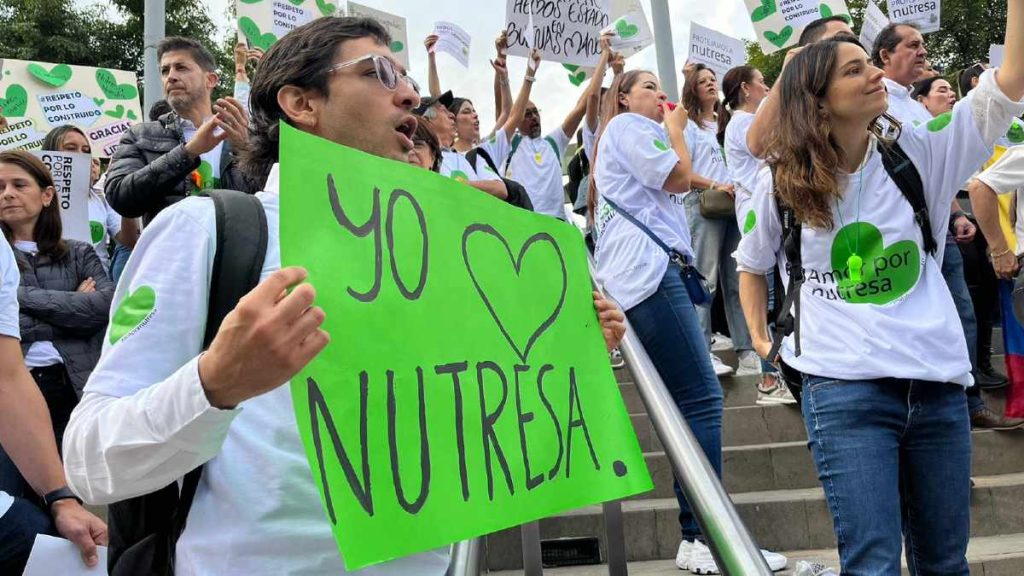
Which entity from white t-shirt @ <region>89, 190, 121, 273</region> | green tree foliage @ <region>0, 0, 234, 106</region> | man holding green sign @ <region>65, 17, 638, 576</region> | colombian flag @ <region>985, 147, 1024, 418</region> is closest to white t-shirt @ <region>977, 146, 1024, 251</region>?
colombian flag @ <region>985, 147, 1024, 418</region>

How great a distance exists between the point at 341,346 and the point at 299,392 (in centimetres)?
10

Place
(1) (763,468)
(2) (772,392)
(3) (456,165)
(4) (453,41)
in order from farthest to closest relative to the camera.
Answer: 1. (4) (453,41)
2. (2) (772,392)
3. (1) (763,468)
4. (3) (456,165)

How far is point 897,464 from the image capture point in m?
2.33

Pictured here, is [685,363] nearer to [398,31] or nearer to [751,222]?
[751,222]

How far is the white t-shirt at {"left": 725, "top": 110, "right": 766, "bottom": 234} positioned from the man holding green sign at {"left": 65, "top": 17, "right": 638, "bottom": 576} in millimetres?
3262

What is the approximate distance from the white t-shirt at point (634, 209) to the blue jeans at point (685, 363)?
0.08m

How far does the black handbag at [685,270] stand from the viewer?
12.6 ft

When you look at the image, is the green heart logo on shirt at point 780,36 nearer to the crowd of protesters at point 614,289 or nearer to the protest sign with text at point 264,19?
the crowd of protesters at point 614,289

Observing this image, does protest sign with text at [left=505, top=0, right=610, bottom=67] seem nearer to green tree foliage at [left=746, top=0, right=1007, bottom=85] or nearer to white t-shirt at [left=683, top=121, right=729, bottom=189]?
white t-shirt at [left=683, top=121, right=729, bottom=189]

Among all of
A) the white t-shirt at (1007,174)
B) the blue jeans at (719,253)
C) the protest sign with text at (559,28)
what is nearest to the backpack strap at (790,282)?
the white t-shirt at (1007,174)

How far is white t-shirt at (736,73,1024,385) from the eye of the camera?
2.35 m

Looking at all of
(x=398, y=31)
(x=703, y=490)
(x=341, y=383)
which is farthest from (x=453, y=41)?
(x=341, y=383)

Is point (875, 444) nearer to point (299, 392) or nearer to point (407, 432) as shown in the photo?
point (407, 432)

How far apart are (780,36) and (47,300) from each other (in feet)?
19.5
